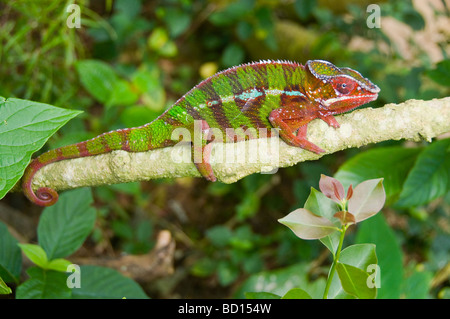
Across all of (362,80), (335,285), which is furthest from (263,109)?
(335,285)

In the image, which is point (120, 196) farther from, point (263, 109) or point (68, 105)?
point (263, 109)

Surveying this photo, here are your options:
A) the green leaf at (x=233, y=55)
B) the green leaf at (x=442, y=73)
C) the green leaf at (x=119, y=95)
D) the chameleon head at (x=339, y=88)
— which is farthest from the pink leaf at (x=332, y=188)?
the green leaf at (x=233, y=55)

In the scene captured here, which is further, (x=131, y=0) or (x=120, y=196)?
(x=120, y=196)

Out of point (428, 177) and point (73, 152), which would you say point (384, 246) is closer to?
point (428, 177)

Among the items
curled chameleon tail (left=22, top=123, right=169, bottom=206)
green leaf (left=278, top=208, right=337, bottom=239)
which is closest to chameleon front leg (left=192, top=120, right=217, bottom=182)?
curled chameleon tail (left=22, top=123, right=169, bottom=206)

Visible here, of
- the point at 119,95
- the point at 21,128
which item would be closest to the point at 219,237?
the point at 119,95

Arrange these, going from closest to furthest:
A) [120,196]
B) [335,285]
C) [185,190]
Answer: [335,285] < [120,196] < [185,190]
